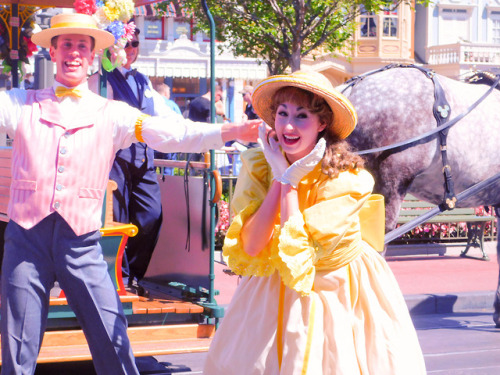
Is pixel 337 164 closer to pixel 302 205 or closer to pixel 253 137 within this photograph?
pixel 302 205

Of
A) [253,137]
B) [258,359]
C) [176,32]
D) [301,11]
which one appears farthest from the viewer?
[176,32]

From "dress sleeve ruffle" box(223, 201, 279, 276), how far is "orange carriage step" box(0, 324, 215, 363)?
1476 millimetres

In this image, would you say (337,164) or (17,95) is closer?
(337,164)

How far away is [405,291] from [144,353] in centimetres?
399

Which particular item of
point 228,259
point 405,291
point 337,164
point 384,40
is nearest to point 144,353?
point 228,259

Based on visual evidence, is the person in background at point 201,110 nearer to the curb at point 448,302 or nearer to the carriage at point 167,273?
the curb at point 448,302

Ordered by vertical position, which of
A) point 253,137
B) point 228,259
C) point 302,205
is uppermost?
point 253,137

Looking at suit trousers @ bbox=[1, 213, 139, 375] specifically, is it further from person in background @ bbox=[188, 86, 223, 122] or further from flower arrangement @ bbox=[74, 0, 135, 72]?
person in background @ bbox=[188, 86, 223, 122]

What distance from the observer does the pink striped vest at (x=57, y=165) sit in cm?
360

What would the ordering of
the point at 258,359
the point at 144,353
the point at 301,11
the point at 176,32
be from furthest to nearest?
the point at 176,32
the point at 301,11
the point at 144,353
the point at 258,359

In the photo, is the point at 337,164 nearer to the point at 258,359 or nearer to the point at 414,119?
the point at 258,359

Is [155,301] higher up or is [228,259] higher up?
[228,259]

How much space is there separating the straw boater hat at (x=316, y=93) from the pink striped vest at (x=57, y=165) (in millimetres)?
746

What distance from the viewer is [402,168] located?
228 inches
